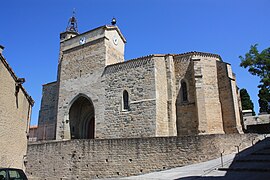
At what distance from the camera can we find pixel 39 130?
23.3 metres

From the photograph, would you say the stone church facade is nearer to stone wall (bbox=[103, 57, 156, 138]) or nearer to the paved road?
stone wall (bbox=[103, 57, 156, 138])

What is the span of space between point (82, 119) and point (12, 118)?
1088 centimetres

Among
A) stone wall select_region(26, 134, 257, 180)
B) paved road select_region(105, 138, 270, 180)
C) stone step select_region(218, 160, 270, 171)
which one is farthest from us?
stone wall select_region(26, 134, 257, 180)

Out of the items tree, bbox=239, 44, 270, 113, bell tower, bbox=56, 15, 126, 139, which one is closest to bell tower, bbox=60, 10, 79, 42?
bell tower, bbox=56, 15, 126, 139

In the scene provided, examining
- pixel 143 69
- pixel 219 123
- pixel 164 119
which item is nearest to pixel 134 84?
pixel 143 69

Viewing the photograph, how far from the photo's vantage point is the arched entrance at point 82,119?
2175cm

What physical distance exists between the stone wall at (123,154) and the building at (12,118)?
3.54 metres

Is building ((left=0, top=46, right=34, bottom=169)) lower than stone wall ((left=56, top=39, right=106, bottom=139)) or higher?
lower

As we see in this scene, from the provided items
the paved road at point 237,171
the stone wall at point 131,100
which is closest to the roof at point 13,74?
the stone wall at point 131,100

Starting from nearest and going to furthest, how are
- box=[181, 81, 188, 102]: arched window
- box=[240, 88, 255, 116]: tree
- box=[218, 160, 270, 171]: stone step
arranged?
box=[218, 160, 270, 171]: stone step < box=[181, 81, 188, 102]: arched window < box=[240, 88, 255, 116]: tree

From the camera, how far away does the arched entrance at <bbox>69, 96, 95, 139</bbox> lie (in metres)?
21.8

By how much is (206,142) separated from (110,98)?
29.3 feet

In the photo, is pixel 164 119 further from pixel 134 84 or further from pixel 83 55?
pixel 83 55

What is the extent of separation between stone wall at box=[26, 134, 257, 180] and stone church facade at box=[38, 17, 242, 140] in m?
3.15
